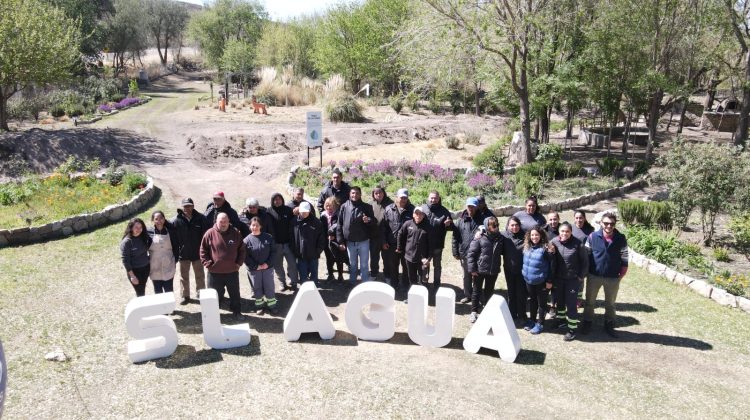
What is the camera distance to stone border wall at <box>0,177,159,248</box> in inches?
409

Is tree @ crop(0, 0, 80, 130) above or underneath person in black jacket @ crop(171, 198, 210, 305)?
above

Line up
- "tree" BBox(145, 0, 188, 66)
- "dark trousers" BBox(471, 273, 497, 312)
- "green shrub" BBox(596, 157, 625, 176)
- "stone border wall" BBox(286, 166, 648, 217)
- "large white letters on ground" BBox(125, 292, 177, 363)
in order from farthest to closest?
"tree" BBox(145, 0, 188, 66) → "green shrub" BBox(596, 157, 625, 176) → "stone border wall" BBox(286, 166, 648, 217) → "dark trousers" BBox(471, 273, 497, 312) → "large white letters on ground" BBox(125, 292, 177, 363)

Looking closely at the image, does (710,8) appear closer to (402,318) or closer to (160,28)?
(402,318)

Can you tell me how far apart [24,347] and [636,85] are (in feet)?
56.8

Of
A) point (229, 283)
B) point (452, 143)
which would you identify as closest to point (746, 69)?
point (452, 143)

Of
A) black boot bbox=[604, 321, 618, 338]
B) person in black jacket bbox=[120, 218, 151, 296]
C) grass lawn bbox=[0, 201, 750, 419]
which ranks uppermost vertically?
person in black jacket bbox=[120, 218, 151, 296]

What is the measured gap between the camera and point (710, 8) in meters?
17.5

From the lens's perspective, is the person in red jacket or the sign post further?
the sign post

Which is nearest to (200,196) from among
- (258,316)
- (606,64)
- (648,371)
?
(258,316)

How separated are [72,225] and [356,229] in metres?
6.79

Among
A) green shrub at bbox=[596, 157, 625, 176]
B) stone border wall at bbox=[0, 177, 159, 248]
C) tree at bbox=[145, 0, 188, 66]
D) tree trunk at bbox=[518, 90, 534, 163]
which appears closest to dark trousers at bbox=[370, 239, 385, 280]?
stone border wall at bbox=[0, 177, 159, 248]

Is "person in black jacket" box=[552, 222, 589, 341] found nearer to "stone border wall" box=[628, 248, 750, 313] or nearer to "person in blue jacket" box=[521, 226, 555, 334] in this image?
"person in blue jacket" box=[521, 226, 555, 334]

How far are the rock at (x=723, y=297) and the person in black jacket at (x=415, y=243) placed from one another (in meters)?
4.62

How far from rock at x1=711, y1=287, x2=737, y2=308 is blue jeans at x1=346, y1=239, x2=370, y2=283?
548cm
